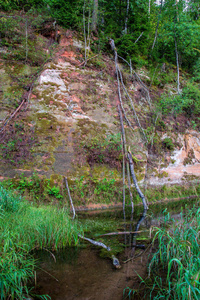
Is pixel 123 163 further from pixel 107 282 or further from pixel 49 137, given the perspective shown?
pixel 107 282

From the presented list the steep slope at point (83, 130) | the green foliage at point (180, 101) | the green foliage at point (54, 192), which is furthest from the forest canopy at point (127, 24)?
the green foliage at point (54, 192)

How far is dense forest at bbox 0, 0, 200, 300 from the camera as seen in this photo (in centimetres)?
358

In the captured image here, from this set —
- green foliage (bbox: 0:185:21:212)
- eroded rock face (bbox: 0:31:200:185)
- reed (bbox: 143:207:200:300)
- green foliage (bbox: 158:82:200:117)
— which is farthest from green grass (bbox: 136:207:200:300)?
green foliage (bbox: 158:82:200:117)

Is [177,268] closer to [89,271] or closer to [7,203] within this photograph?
[89,271]

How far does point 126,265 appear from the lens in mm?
3111

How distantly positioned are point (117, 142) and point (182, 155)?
493cm

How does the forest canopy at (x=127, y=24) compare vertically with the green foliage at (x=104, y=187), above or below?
above

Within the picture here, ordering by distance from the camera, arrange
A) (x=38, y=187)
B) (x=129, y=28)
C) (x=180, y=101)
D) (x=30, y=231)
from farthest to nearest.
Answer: (x=129, y=28) → (x=180, y=101) → (x=38, y=187) → (x=30, y=231)

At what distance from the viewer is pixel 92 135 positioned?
8.56m

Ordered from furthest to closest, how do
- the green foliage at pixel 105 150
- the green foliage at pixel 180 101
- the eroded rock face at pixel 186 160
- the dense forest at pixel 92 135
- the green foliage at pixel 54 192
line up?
the green foliage at pixel 180 101 → the eroded rock face at pixel 186 160 → the green foliage at pixel 105 150 → the green foliage at pixel 54 192 → the dense forest at pixel 92 135

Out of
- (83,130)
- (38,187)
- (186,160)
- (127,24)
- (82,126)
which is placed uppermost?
(127,24)

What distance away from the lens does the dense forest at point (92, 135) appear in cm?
358

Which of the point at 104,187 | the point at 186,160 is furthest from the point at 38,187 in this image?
the point at 186,160

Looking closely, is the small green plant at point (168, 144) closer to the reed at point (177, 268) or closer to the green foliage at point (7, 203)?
the reed at point (177, 268)
